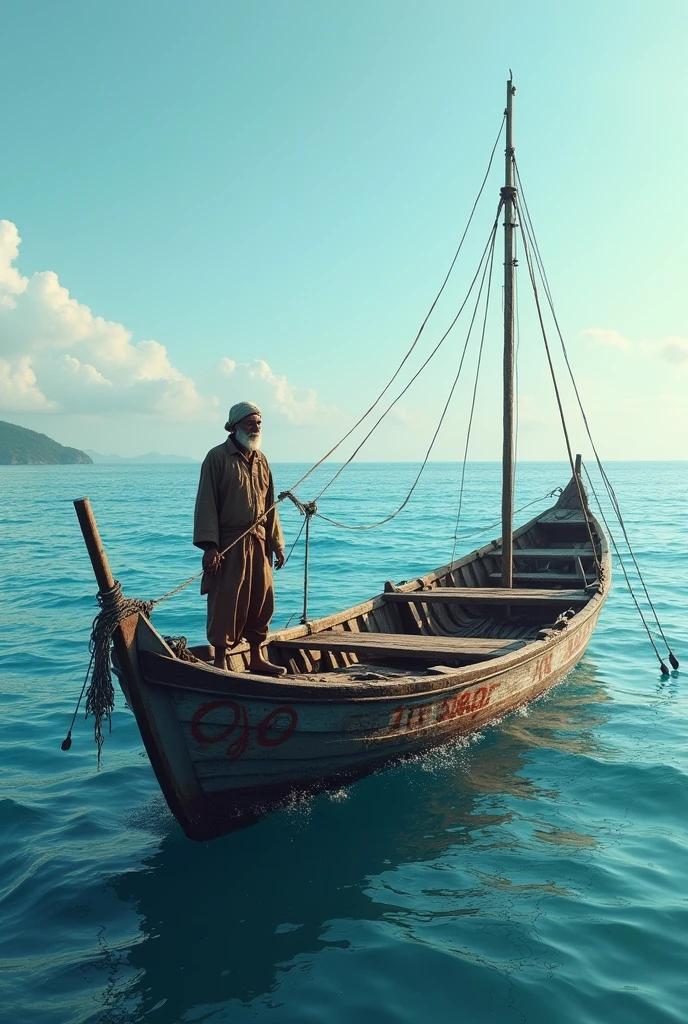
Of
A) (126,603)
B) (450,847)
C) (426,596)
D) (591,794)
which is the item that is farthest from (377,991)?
(426,596)

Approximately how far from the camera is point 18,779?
23.2 feet

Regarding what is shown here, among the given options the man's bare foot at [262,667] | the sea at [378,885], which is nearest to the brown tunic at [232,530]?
the man's bare foot at [262,667]

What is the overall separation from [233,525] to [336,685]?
1.52 meters

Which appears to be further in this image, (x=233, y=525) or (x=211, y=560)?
(x=233, y=525)

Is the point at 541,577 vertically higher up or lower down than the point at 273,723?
higher up

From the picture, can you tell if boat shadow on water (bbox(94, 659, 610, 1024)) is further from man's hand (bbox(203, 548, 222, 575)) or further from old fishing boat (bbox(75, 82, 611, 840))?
man's hand (bbox(203, 548, 222, 575))

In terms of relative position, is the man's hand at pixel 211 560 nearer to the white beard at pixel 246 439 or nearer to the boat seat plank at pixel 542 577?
the white beard at pixel 246 439

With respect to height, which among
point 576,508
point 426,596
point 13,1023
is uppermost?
point 576,508

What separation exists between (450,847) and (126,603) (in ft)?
10.2

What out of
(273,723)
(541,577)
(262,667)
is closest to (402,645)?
(262,667)

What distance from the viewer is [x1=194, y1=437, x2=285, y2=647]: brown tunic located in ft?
19.3

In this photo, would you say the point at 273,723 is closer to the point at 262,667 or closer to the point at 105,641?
the point at 262,667

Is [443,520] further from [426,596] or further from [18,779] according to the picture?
[18,779]

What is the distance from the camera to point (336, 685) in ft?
18.9
